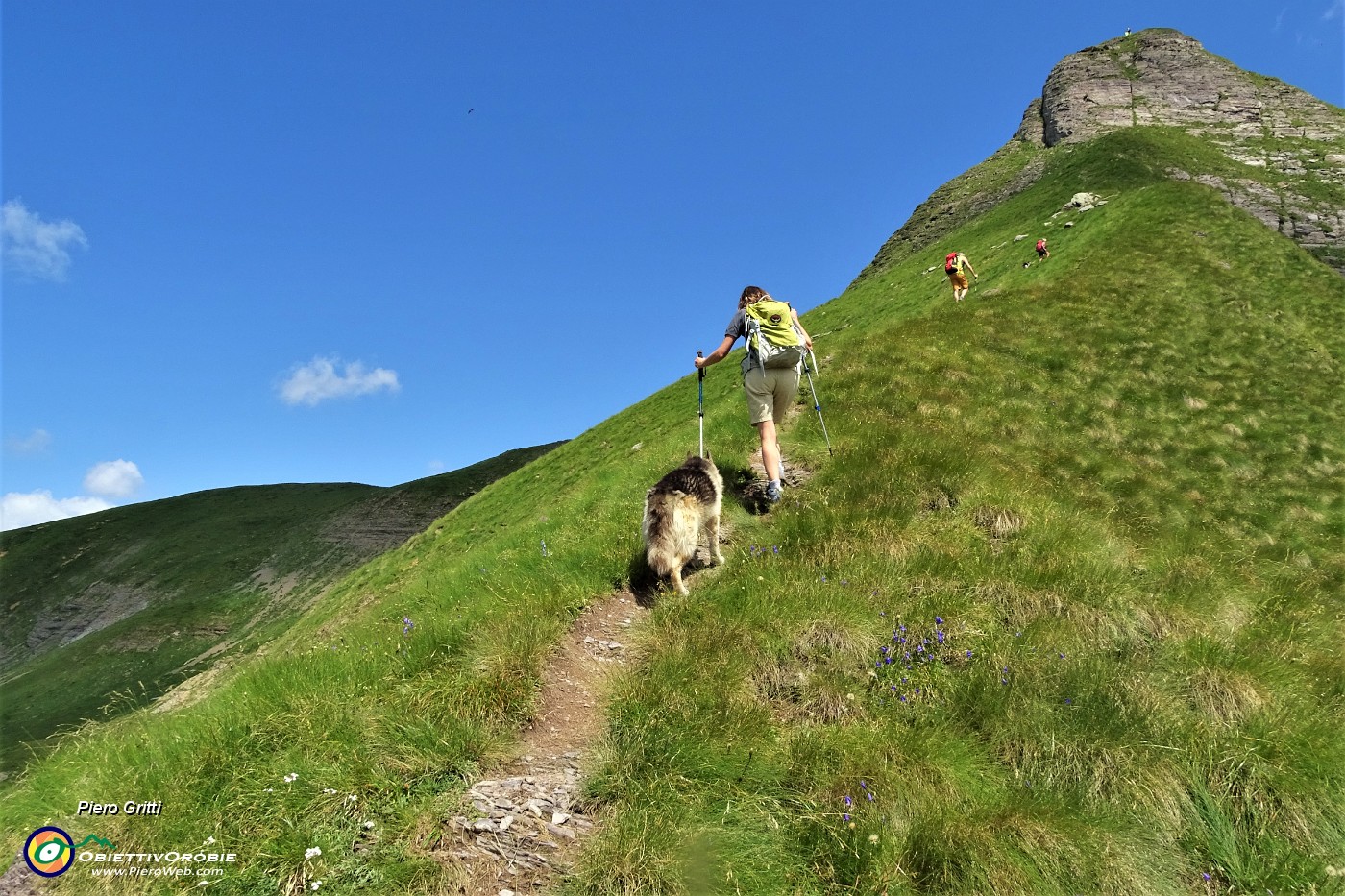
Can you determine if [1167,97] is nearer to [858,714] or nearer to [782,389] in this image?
[782,389]

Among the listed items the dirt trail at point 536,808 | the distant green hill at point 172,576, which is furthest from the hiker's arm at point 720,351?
the distant green hill at point 172,576

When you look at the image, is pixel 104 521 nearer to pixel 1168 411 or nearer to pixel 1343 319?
pixel 1168 411

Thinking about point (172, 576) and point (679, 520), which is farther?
point (172, 576)

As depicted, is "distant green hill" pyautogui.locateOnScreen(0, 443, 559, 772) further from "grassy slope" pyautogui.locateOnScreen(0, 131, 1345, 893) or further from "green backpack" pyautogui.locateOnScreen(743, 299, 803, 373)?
"green backpack" pyautogui.locateOnScreen(743, 299, 803, 373)

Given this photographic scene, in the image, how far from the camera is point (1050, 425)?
46.4 feet

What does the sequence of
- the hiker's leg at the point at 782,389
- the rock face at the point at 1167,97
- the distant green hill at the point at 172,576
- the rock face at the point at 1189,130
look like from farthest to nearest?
the rock face at the point at 1167,97 → the rock face at the point at 1189,130 → the distant green hill at the point at 172,576 → the hiker's leg at the point at 782,389

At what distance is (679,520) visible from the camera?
7.70 meters

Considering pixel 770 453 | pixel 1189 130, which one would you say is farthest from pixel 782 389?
pixel 1189 130

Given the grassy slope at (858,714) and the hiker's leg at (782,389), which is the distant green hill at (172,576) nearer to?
the grassy slope at (858,714)

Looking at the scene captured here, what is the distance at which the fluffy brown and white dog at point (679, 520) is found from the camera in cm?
761

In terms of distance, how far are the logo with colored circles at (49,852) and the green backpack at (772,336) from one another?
8.75 metres

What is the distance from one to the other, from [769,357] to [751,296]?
4.05 feet

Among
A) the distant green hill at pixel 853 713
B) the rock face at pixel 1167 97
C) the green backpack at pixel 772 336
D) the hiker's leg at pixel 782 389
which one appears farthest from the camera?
the rock face at pixel 1167 97

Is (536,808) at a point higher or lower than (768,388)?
lower
